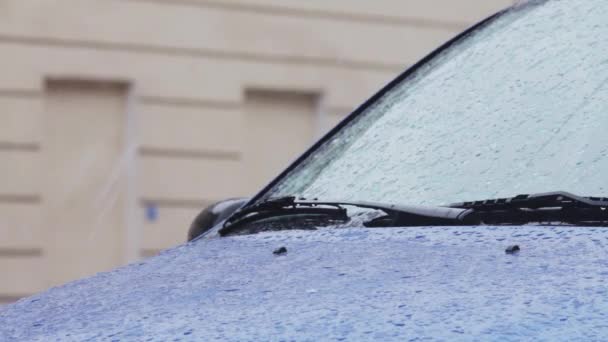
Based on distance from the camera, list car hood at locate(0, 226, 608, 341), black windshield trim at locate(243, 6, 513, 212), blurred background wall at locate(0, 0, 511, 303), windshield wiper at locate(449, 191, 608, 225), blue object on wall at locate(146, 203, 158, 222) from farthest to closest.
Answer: blue object on wall at locate(146, 203, 158, 222) → blurred background wall at locate(0, 0, 511, 303) → black windshield trim at locate(243, 6, 513, 212) → windshield wiper at locate(449, 191, 608, 225) → car hood at locate(0, 226, 608, 341)

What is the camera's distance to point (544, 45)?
3334 millimetres

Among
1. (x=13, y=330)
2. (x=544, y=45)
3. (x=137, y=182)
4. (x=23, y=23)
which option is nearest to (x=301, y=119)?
(x=137, y=182)

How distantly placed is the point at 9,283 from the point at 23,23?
Answer: 5.31 ft

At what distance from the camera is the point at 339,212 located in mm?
3064

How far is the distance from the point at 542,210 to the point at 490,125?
0.48 meters

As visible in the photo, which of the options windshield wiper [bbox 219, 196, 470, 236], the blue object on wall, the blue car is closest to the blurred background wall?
the blue object on wall

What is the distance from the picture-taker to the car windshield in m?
2.91

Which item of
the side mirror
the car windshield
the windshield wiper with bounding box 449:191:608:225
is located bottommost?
the windshield wiper with bounding box 449:191:608:225

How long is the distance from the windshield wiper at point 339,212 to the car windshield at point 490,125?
0.07 meters

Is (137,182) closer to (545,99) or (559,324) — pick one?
(545,99)

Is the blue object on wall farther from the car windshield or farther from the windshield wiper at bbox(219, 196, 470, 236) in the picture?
the windshield wiper at bbox(219, 196, 470, 236)

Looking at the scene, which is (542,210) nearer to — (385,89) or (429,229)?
(429,229)

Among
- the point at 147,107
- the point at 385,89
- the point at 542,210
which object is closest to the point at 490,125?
the point at 542,210

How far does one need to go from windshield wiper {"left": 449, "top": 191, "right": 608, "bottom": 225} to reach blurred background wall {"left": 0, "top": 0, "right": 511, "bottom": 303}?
784 centimetres
